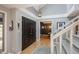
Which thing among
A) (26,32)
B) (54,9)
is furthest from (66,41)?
(26,32)

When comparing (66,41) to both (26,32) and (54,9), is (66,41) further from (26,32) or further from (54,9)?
(26,32)

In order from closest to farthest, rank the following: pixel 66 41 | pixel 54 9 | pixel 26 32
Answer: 1. pixel 66 41
2. pixel 54 9
3. pixel 26 32

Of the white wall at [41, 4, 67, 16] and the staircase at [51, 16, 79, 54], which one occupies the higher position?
the white wall at [41, 4, 67, 16]

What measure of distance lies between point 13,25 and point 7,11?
1.67 ft

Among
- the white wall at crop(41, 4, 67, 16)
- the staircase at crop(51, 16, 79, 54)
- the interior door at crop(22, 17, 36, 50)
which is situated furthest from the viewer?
the white wall at crop(41, 4, 67, 16)

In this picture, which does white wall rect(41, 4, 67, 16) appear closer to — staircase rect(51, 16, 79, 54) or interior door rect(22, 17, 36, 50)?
interior door rect(22, 17, 36, 50)

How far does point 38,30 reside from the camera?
8.39 metres

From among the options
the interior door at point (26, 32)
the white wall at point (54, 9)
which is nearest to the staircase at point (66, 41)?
the white wall at point (54, 9)

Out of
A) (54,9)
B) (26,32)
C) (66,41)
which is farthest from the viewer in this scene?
(26,32)

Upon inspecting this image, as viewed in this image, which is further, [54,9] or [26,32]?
[26,32]

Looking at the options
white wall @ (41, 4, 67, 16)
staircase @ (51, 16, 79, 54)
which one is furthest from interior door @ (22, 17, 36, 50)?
staircase @ (51, 16, 79, 54)

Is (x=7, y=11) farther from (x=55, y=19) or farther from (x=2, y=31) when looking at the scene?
(x=55, y=19)

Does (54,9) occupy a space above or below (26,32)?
above
